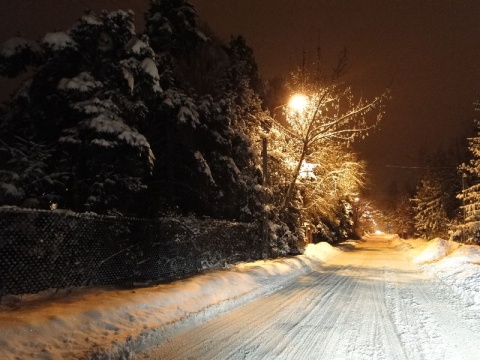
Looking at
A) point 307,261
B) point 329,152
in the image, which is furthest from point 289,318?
point 329,152

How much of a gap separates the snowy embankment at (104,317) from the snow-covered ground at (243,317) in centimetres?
2

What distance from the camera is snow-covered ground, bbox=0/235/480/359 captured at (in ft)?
20.4

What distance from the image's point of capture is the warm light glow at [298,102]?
20688 millimetres

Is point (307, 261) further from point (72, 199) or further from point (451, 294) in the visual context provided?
point (72, 199)

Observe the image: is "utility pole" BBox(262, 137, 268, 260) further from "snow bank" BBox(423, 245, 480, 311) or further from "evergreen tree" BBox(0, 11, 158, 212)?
"evergreen tree" BBox(0, 11, 158, 212)

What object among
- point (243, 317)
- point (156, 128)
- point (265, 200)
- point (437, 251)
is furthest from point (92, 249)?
point (437, 251)

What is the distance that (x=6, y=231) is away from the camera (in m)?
7.76

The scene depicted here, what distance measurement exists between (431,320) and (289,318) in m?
2.83

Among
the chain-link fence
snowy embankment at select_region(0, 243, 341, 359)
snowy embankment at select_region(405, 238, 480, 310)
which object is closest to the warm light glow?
the chain-link fence

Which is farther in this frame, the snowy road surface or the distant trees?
the distant trees

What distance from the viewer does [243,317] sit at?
9047 millimetres

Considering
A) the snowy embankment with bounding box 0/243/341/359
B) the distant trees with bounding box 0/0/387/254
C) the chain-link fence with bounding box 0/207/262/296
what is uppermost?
the distant trees with bounding box 0/0/387/254

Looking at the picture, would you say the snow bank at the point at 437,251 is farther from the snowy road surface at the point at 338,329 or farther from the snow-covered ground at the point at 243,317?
the snowy road surface at the point at 338,329

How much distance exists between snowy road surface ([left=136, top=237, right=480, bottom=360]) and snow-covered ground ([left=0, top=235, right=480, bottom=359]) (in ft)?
0.07
